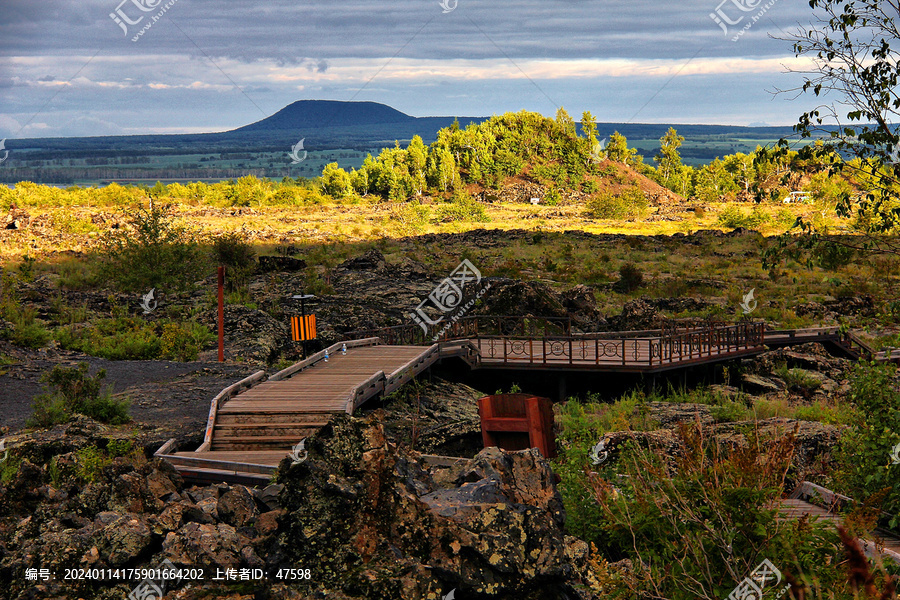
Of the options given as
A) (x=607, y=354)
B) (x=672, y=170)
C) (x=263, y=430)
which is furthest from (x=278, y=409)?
(x=672, y=170)

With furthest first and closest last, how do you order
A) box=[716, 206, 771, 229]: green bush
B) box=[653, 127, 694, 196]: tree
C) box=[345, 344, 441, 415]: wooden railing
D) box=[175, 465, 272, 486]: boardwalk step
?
1. box=[653, 127, 694, 196]: tree
2. box=[716, 206, 771, 229]: green bush
3. box=[345, 344, 441, 415]: wooden railing
4. box=[175, 465, 272, 486]: boardwalk step

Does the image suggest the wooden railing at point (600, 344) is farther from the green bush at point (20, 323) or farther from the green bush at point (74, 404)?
the green bush at point (20, 323)

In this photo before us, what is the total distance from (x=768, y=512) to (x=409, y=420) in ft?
33.3

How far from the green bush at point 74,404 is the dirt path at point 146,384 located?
1.25ft

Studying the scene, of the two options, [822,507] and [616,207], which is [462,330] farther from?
[616,207]

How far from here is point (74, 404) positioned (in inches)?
542

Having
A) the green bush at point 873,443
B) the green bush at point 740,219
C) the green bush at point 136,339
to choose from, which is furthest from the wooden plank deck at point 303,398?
the green bush at point 740,219

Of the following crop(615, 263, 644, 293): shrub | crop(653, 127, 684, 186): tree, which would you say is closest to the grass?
crop(615, 263, 644, 293): shrub

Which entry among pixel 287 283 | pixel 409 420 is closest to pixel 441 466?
pixel 409 420

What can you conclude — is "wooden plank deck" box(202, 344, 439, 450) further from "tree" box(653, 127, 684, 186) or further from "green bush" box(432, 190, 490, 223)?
"tree" box(653, 127, 684, 186)

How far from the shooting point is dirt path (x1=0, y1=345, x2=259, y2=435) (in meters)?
14.0

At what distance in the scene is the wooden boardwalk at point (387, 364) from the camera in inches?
499

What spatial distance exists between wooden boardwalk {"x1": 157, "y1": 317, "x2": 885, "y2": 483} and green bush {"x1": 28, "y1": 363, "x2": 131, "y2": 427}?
1953mm

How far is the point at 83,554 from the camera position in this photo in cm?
671
